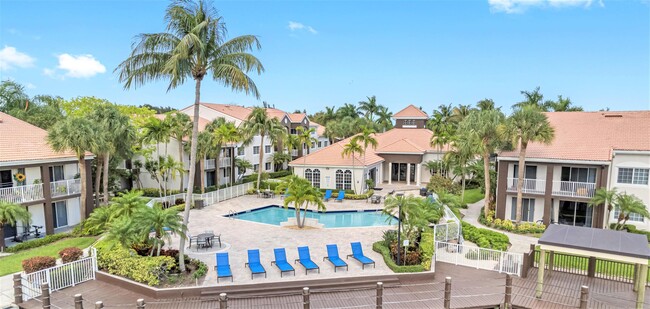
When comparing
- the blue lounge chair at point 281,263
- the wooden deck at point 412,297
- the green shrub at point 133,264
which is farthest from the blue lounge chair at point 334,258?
the green shrub at point 133,264

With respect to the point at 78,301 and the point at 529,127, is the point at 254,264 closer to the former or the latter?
the point at 78,301

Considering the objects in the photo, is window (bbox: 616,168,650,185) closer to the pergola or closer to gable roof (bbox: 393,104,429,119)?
the pergola

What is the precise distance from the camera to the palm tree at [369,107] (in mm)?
69062

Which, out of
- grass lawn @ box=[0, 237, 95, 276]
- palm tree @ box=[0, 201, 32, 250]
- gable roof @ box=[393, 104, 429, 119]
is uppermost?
gable roof @ box=[393, 104, 429, 119]

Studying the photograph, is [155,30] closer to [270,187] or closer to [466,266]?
[466,266]

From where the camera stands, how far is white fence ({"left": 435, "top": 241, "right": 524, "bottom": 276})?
15.8 metres

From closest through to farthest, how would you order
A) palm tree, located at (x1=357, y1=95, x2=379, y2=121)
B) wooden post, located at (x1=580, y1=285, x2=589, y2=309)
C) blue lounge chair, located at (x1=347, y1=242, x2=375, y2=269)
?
wooden post, located at (x1=580, y1=285, x2=589, y2=309), blue lounge chair, located at (x1=347, y1=242, x2=375, y2=269), palm tree, located at (x1=357, y1=95, x2=379, y2=121)

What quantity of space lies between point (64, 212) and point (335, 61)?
2812cm

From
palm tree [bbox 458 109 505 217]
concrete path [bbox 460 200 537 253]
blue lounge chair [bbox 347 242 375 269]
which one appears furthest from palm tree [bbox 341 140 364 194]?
blue lounge chair [bbox 347 242 375 269]

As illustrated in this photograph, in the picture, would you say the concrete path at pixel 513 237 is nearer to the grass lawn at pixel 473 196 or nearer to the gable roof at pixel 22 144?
the grass lawn at pixel 473 196

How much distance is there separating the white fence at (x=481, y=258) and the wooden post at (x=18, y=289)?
54.1 feet

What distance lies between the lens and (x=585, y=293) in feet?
40.5

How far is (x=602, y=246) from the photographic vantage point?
41.6ft

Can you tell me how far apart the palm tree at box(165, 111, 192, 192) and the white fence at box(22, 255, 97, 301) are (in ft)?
52.4
